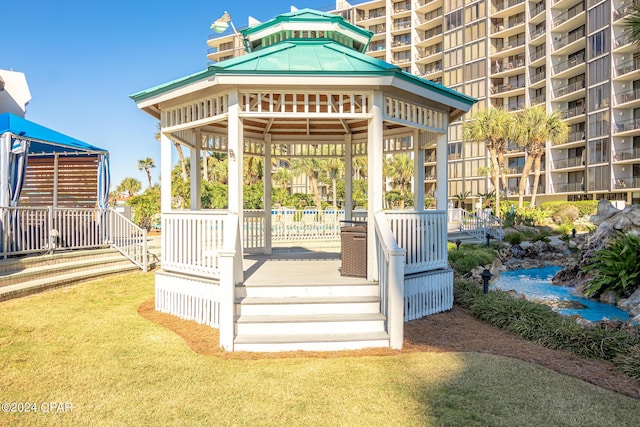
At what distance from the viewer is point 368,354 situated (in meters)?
4.94

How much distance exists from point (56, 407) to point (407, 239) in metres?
4.86

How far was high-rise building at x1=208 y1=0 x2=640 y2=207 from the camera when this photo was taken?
34.3 m

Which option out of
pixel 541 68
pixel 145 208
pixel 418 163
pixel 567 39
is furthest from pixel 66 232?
pixel 541 68

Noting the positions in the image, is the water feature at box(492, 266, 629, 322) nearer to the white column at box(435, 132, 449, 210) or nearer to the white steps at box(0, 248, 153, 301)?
the white column at box(435, 132, 449, 210)

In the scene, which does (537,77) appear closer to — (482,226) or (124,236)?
(482,226)

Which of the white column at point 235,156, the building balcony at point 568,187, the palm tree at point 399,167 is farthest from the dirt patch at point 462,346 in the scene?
the palm tree at point 399,167

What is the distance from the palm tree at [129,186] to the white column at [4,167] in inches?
2807

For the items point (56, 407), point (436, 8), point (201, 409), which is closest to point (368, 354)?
point (201, 409)

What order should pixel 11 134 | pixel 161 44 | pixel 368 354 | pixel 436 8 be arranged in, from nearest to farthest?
1. pixel 368 354
2. pixel 11 134
3. pixel 161 44
4. pixel 436 8

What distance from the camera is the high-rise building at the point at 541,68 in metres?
34.3

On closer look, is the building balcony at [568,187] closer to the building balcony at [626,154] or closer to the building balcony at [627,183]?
the building balcony at [627,183]

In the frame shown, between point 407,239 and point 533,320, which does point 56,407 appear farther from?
point 533,320

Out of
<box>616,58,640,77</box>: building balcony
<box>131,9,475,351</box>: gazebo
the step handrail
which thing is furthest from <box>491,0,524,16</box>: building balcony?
the step handrail

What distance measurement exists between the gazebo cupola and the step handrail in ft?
20.1
